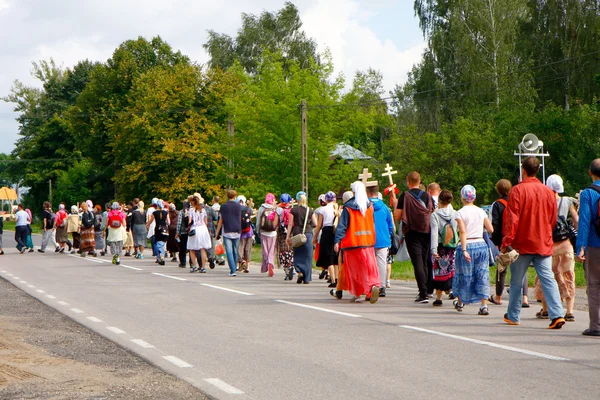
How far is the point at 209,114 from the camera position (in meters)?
57.4

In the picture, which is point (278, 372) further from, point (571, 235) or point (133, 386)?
point (571, 235)

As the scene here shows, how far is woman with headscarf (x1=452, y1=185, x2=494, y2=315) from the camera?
12.0 m

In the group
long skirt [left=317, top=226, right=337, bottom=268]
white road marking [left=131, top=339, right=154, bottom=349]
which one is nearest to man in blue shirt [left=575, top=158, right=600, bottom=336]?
white road marking [left=131, top=339, right=154, bottom=349]

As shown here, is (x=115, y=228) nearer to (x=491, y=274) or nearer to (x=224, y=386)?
(x=491, y=274)

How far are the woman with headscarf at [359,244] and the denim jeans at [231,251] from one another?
7222mm

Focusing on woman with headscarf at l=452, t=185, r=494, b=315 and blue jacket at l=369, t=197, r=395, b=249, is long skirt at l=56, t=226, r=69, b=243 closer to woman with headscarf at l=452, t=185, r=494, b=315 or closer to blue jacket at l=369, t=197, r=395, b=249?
blue jacket at l=369, t=197, r=395, b=249

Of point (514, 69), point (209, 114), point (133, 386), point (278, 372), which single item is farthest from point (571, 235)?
point (209, 114)

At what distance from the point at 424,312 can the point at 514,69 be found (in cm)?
4268

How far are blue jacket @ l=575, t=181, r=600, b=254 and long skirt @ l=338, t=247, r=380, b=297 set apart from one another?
4.24m

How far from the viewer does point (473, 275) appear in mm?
12094

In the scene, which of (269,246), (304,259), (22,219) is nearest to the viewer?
(304,259)

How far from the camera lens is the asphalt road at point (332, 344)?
7004 mm

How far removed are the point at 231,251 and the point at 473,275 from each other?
31.8 ft

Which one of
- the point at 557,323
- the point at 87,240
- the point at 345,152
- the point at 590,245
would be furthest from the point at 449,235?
the point at 345,152
